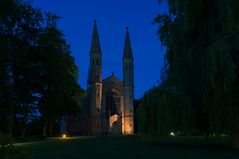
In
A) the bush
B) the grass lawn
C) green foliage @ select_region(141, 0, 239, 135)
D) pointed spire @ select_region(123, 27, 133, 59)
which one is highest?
pointed spire @ select_region(123, 27, 133, 59)

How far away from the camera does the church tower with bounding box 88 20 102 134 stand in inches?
1922

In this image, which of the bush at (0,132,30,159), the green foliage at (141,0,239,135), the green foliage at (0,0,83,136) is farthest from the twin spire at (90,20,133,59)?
the bush at (0,132,30,159)

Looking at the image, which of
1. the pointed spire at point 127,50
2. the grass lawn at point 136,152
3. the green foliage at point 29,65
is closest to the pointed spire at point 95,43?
the pointed spire at point 127,50

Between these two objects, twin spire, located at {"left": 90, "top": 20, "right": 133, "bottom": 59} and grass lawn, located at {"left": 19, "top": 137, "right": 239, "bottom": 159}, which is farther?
twin spire, located at {"left": 90, "top": 20, "right": 133, "bottom": 59}

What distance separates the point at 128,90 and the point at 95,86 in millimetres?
5764

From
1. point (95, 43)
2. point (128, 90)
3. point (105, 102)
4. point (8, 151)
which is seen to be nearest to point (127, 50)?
point (95, 43)

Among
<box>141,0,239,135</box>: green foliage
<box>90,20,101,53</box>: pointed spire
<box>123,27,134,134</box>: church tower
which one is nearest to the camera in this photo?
<box>141,0,239,135</box>: green foliage

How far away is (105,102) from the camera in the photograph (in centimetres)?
5138

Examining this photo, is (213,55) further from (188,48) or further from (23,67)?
(23,67)

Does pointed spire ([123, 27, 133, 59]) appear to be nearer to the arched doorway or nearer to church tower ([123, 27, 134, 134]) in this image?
church tower ([123, 27, 134, 134])

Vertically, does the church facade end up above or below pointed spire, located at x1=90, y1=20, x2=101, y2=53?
below

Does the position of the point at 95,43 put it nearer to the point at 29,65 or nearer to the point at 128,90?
the point at 128,90

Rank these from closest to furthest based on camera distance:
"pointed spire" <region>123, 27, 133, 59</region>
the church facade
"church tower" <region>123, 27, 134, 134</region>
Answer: the church facade → "church tower" <region>123, 27, 134, 134</region> → "pointed spire" <region>123, 27, 133, 59</region>

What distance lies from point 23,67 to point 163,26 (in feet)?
40.2
